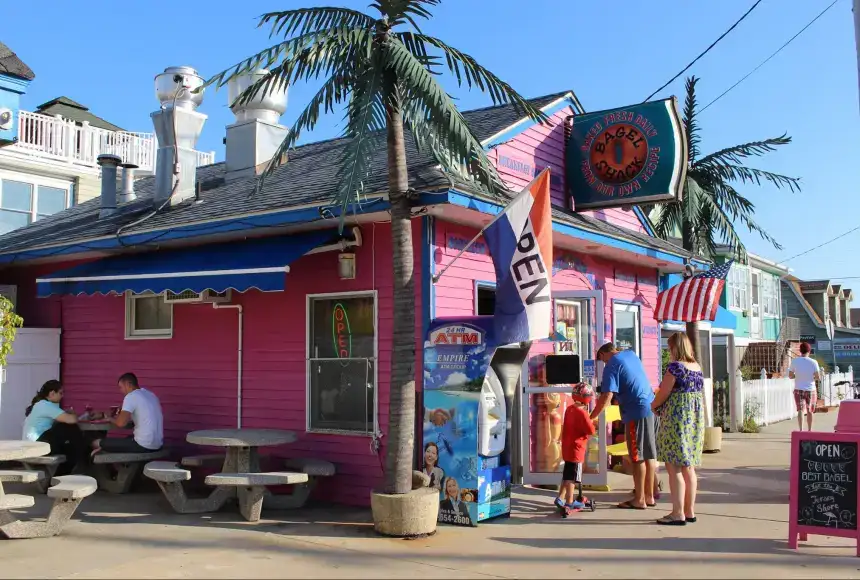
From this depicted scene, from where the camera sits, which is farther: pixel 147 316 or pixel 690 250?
pixel 690 250

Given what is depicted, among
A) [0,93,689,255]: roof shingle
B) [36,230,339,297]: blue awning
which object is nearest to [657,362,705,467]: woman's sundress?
[0,93,689,255]: roof shingle

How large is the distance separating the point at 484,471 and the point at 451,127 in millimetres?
3124

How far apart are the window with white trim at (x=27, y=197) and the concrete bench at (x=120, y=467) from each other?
13.3m

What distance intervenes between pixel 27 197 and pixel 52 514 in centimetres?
1663

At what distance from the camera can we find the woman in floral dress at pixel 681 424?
6910 millimetres

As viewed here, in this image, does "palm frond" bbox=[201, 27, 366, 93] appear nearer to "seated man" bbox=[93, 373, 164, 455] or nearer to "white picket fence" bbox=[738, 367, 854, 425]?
"seated man" bbox=[93, 373, 164, 455]

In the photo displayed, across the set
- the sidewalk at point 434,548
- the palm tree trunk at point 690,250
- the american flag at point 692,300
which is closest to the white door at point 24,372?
the sidewalk at point 434,548

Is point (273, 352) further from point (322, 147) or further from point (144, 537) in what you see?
point (322, 147)

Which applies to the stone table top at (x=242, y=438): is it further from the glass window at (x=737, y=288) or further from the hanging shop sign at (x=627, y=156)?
the glass window at (x=737, y=288)

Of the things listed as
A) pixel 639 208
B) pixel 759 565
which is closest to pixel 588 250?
pixel 639 208

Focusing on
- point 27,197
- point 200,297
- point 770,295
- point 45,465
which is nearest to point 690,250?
point 200,297

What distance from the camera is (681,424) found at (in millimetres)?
6930

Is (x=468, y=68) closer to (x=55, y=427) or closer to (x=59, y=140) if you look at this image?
(x=55, y=427)

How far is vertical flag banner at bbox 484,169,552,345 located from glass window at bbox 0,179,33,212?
17.7 meters
